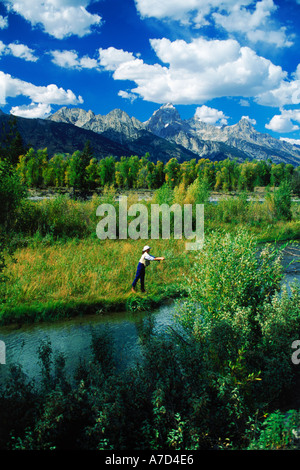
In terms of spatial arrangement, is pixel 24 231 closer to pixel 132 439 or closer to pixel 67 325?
pixel 67 325

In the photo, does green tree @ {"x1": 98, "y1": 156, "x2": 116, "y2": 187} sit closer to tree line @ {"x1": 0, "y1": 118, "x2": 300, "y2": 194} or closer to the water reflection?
tree line @ {"x1": 0, "y1": 118, "x2": 300, "y2": 194}

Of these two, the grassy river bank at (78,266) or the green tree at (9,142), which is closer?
the green tree at (9,142)

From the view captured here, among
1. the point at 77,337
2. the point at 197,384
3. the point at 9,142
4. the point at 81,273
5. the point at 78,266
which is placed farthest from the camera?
the point at 78,266

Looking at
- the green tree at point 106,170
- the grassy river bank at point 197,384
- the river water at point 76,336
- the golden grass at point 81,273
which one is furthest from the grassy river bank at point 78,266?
the green tree at point 106,170

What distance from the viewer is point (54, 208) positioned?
74.6ft

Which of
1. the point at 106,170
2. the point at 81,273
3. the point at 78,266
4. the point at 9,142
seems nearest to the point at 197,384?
the point at 9,142

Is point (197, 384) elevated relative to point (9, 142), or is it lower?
lower

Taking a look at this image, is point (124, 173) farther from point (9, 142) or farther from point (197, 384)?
point (197, 384)

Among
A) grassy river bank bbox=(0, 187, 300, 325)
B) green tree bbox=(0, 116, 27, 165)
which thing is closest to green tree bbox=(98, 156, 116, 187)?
grassy river bank bbox=(0, 187, 300, 325)

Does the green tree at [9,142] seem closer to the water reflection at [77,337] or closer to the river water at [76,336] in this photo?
the river water at [76,336]

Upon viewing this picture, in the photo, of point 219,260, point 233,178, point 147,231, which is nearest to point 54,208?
point 147,231

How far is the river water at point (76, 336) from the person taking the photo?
8289 mm

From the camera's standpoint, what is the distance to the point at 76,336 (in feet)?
33.0
